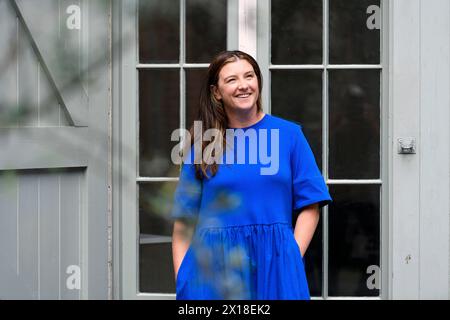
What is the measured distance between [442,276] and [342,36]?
1052 mm

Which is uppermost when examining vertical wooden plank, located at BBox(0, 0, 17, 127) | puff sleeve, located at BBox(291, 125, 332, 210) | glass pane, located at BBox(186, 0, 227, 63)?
glass pane, located at BBox(186, 0, 227, 63)

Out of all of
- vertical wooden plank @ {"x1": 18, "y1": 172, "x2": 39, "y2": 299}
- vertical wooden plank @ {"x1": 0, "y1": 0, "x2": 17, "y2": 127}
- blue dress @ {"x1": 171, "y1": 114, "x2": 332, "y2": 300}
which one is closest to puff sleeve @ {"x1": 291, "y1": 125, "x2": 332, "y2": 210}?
blue dress @ {"x1": 171, "y1": 114, "x2": 332, "y2": 300}

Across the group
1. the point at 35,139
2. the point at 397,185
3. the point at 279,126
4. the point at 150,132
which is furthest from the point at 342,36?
the point at 35,139

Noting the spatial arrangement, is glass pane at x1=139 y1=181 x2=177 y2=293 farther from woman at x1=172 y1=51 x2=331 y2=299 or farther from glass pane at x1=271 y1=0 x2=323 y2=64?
woman at x1=172 y1=51 x2=331 y2=299

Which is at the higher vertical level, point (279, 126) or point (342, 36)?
point (342, 36)

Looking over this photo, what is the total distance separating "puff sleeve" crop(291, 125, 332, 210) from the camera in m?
2.24

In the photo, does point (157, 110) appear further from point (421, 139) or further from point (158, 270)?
point (421, 139)

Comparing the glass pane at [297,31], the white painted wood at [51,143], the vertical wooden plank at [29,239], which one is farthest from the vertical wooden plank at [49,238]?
the white painted wood at [51,143]

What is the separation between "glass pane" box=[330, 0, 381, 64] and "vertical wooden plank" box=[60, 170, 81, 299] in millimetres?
1183

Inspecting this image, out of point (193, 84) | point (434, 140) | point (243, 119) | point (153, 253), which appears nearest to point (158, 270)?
point (153, 253)

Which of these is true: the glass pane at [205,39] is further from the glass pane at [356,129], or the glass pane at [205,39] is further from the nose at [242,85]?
the nose at [242,85]

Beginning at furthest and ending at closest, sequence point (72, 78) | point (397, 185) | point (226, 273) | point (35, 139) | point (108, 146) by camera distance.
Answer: point (397, 185) → point (226, 273) → point (35, 139) → point (108, 146) → point (72, 78)

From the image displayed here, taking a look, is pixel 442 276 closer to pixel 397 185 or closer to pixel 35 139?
pixel 397 185

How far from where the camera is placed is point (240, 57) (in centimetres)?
225
